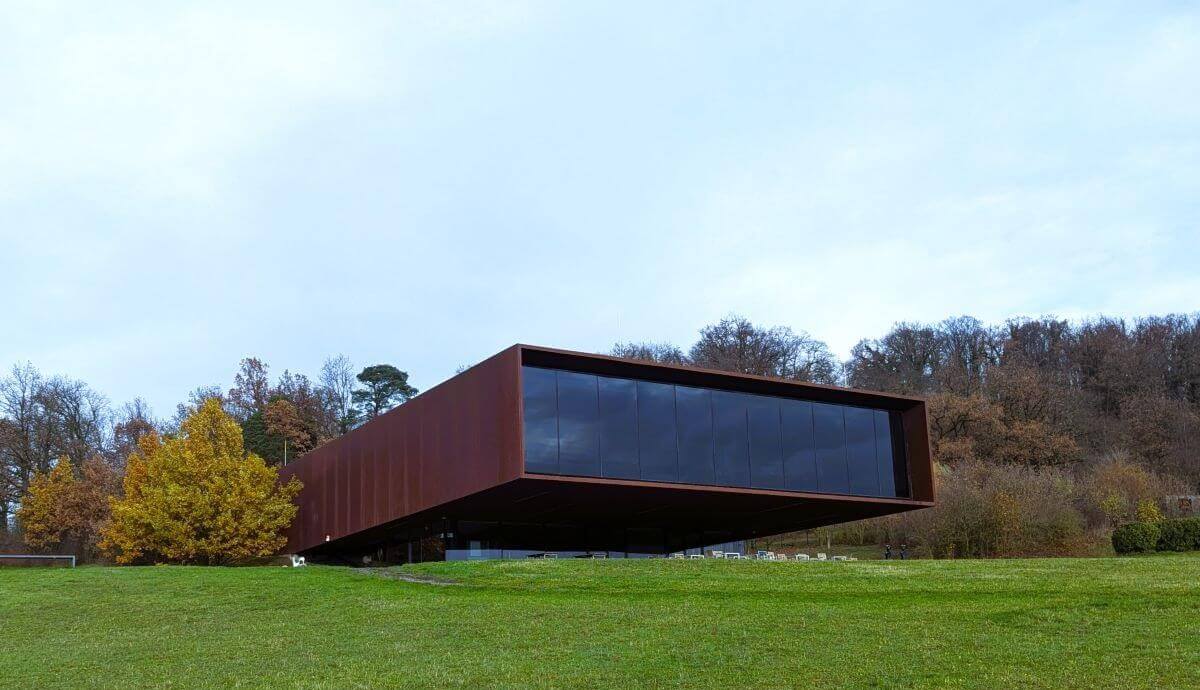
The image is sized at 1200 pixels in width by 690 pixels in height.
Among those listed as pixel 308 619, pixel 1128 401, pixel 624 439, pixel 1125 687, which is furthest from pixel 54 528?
pixel 1128 401

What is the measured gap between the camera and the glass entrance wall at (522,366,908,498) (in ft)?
96.1

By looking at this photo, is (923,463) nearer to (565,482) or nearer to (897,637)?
(565,482)

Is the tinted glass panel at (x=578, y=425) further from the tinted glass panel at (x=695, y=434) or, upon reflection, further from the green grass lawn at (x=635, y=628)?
the green grass lawn at (x=635, y=628)

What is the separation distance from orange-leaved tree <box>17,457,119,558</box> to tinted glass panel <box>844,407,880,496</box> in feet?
117

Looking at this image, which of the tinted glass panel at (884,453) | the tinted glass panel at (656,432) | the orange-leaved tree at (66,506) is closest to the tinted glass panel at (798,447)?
the tinted glass panel at (884,453)

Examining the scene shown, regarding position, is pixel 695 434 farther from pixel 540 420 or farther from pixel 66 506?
pixel 66 506

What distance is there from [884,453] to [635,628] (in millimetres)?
20696

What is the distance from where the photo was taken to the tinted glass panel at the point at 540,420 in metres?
28.7

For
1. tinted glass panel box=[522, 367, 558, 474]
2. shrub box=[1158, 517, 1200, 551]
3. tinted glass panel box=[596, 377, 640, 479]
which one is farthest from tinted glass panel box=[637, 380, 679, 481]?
shrub box=[1158, 517, 1200, 551]

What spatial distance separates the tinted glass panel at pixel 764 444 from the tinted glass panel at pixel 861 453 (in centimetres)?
293

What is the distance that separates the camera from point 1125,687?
463 inches

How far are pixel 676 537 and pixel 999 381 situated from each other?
2916 centimetres

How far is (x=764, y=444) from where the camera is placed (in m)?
33.1

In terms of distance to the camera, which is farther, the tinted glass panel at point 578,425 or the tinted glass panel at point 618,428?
the tinted glass panel at point 618,428
